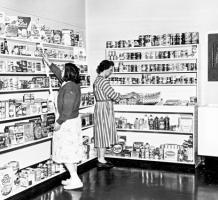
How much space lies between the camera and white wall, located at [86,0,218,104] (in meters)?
6.36

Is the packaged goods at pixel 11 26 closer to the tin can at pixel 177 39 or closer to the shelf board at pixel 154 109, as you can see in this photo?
the shelf board at pixel 154 109

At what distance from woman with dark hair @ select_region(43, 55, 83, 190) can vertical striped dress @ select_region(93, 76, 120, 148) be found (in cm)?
100

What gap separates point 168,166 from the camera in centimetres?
634

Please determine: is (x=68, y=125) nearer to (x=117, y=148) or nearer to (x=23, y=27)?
(x=23, y=27)

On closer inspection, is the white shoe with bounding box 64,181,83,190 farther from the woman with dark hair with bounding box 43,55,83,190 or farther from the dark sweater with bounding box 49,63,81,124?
the dark sweater with bounding box 49,63,81,124

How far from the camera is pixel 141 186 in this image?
17.1 ft

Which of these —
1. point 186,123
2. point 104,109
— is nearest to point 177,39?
point 186,123

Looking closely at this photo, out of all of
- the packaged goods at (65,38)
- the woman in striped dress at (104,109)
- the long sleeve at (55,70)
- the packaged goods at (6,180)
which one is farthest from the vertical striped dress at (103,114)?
the packaged goods at (6,180)

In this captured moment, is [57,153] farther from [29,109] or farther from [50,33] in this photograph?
[50,33]

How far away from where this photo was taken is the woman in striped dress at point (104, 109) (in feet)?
19.5

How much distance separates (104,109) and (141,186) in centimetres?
142

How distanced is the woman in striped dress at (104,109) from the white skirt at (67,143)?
1076 mm

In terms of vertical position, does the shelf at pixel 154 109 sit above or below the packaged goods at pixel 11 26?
below

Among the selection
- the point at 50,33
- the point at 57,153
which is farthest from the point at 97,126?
the point at 50,33
